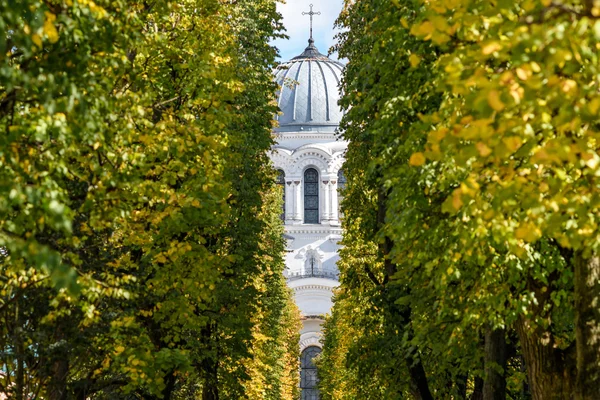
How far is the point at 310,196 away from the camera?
98.0 meters

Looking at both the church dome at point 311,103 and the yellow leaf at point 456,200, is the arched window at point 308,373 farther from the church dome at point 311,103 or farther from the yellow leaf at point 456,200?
the yellow leaf at point 456,200

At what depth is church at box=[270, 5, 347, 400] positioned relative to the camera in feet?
296

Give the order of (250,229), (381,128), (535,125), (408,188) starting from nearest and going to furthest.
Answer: (535,125) < (408,188) < (381,128) < (250,229)

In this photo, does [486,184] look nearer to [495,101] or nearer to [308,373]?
[495,101]

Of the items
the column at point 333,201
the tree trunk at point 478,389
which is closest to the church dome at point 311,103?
the column at point 333,201

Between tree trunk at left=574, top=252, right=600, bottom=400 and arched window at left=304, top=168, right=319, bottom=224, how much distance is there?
285ft

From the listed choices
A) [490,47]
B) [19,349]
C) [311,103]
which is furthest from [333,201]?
[490,47]

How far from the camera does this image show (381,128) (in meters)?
15.7

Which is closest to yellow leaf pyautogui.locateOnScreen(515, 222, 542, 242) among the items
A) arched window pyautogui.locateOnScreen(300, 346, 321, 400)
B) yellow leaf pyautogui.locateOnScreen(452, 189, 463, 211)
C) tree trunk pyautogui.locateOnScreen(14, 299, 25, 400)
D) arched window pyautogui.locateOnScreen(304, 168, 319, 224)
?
yellow leaf pyautogui.locateOnScreen(452, 189, 463, 211)

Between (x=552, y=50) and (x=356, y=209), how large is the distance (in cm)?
1951

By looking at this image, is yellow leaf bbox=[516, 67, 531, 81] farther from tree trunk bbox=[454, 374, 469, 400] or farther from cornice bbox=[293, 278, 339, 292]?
cornice bbox=[293, 278, 339, 292]

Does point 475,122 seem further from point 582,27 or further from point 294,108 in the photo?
point 294,108

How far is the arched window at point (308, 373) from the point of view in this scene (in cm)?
9112

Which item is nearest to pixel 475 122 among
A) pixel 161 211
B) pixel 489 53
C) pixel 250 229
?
Answer: pixel 489 53
